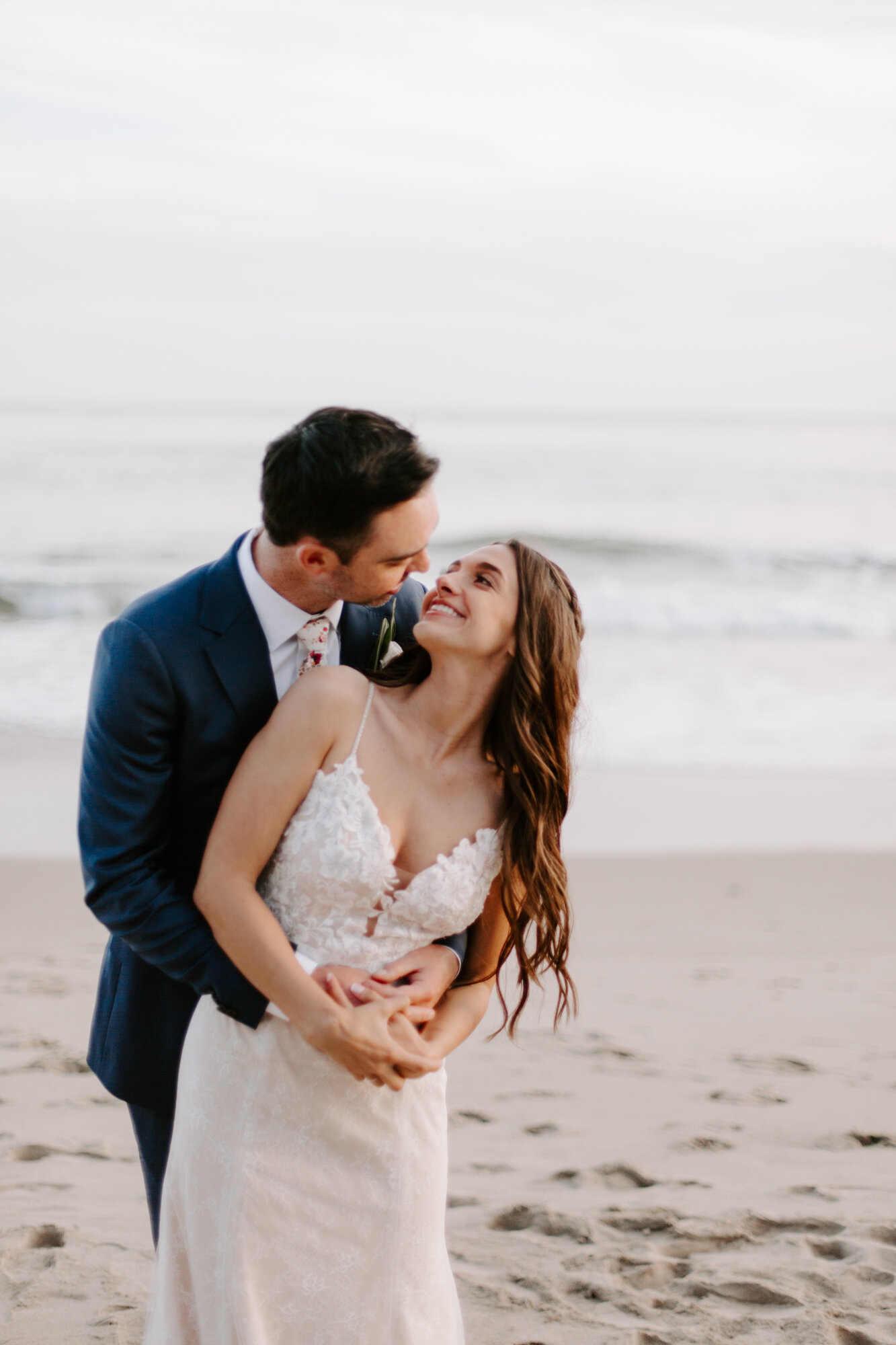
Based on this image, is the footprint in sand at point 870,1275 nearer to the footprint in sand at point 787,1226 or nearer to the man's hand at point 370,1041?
the footprint in sand at point 787,1226

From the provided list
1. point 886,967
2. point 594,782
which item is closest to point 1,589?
point 594,782

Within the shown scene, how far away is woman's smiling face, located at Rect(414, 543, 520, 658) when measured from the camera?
7.71 feet

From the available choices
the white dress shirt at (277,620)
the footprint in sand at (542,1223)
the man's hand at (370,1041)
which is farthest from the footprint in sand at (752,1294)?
the white dress shirt at (277,620)

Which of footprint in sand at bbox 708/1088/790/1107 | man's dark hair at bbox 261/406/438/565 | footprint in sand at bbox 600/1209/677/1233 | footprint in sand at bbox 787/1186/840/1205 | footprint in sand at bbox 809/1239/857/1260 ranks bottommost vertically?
footprint in sand at bbox 708/1088/790/1107

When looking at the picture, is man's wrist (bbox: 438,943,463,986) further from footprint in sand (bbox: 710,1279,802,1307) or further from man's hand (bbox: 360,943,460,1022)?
footprint in sand (bbox: 710,1279,802,1307)

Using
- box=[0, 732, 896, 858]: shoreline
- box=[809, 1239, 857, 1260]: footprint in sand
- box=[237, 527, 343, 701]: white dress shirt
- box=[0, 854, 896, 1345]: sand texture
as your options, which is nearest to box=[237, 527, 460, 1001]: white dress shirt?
box=[237, 527, 343, 701]: white dress shirt

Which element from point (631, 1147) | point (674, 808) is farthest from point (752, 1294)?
point (674, 808)

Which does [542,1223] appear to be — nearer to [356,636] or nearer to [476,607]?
[356,636]

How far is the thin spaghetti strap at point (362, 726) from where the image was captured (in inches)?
90.4

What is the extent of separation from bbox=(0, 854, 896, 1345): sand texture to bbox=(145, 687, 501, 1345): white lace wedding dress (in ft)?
3.81

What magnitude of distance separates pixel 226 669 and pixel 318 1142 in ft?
2.99

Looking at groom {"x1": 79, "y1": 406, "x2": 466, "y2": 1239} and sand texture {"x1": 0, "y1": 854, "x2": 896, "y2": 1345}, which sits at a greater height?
groom {"x1": 79, "y1": 406, "x2": 466, "y2": 1239}

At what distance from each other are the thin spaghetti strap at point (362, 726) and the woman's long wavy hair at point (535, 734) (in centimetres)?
6

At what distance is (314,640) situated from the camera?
2.46 m
